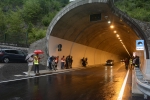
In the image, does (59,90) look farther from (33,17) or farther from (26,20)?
(33,17)

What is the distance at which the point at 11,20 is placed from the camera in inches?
2504

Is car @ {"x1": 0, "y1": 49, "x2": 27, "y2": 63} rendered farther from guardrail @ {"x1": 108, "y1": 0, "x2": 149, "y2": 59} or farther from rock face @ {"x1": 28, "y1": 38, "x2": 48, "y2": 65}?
guardrail @ {"x1": 108, "y1": 0, "x2": 149, "y2": 59}

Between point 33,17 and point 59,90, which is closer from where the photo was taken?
point 59,90

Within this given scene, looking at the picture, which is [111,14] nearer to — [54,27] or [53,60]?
[54,27]

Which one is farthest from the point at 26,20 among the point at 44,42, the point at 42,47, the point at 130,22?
the point at 130,22

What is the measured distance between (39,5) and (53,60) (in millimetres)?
62190

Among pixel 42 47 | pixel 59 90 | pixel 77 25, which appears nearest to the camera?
pixel 59 90

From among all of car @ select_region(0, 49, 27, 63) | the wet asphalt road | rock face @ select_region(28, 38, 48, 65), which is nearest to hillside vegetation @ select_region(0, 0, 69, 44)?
rock face @ select_region(28, 38, 48, 65)

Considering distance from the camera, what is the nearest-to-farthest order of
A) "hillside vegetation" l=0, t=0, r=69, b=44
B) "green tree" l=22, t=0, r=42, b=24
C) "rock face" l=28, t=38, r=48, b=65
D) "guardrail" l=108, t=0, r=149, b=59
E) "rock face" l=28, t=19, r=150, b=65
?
1. "guardrail" l=108, t=0, r=149, b=59
2. "rock face" l=28, t=19, r=150, b=65
3. "rock face" l=28, t=38, r=48, b=65
4. "hillside vegetation" l=0, t=0, r=69, b=44
5. "green tree" l=22, t=0, r=42, b=24

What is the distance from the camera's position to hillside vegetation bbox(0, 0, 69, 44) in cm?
4395

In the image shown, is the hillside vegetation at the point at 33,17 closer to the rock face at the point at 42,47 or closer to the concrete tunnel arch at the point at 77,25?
the rock face at the point at 42,47

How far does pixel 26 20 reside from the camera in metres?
74.9

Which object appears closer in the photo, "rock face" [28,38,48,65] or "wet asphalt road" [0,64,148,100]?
"wet asphalt road" [0,64,148,100]

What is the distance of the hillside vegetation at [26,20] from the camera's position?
1730 inches
